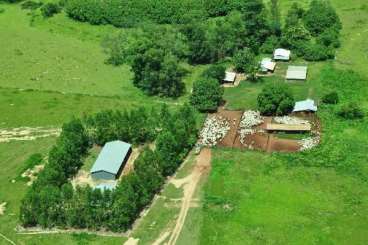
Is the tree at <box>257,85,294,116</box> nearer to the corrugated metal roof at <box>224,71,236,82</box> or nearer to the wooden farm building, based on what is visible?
the wooden farm building

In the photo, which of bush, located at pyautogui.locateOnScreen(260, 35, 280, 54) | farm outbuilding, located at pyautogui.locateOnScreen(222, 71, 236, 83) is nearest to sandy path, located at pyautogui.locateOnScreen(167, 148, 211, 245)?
farm outbuilding, located at pyautogui.locateOnScreen(222, 71, 236, 83)

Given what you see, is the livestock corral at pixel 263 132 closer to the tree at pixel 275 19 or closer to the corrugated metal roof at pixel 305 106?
the corrugated metal roof at pixel 305 106

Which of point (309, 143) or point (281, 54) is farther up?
point (281, 54)

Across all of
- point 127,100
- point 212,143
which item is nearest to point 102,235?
point 212,143

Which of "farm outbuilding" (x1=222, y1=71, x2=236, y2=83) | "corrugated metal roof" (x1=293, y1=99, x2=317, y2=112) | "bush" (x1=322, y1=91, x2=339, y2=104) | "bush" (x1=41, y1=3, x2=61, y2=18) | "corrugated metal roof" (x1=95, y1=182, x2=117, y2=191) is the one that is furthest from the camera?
"bush" (x1=41, y1=3, x2=61, y2=18)

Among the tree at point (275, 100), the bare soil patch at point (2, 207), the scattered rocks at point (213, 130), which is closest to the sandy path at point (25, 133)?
the bare soil patch at point (2, 207)

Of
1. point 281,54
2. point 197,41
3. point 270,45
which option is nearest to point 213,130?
point 197,41

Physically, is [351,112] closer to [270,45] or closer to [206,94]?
[206,94]
